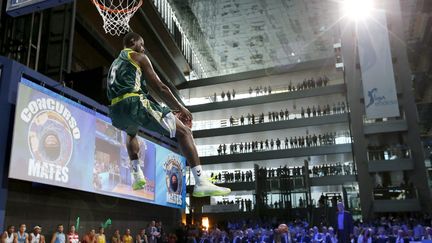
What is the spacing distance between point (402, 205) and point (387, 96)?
727 centimetres

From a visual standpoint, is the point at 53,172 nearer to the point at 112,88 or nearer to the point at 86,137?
the point at 86,137

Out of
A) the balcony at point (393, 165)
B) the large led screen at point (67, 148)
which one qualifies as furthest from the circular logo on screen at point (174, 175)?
the balcony at point (393, 165)

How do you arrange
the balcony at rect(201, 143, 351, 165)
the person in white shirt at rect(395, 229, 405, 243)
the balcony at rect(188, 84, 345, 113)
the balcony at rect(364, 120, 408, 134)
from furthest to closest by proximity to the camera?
the balcony at rect(188, 84, 345, 113), the balcony at rect(201, 143, 351, 165), the balcony at rect(364, 120, 408, 134), the person in white shirt at rect(395, 229, 405, 243)

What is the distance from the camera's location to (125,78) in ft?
14.0

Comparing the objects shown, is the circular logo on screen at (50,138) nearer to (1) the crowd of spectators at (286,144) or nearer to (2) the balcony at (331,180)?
(2) the balcony at (331,180)

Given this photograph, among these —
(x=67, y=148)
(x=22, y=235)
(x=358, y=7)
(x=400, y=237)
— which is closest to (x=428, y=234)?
(x=400, y=237)

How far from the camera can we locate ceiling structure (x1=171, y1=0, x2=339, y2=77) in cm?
3086

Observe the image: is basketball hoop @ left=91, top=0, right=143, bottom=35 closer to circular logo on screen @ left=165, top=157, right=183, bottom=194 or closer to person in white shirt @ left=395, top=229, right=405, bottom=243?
circular logo on screen @ left=165, top=157, right=183, bottom=194

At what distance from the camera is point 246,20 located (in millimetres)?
32781

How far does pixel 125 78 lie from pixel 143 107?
0.39 metres

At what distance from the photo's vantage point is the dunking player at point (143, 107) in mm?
4141

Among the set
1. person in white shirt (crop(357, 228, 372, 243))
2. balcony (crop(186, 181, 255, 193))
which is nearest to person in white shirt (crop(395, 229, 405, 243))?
person in white shirt (crop(357, 228, 372, 243))

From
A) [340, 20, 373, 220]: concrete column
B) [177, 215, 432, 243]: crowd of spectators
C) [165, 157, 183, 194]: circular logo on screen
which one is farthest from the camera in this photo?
[340, 20, 373, 220]: concrete column

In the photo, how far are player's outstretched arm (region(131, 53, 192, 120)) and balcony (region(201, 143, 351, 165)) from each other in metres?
29.9
